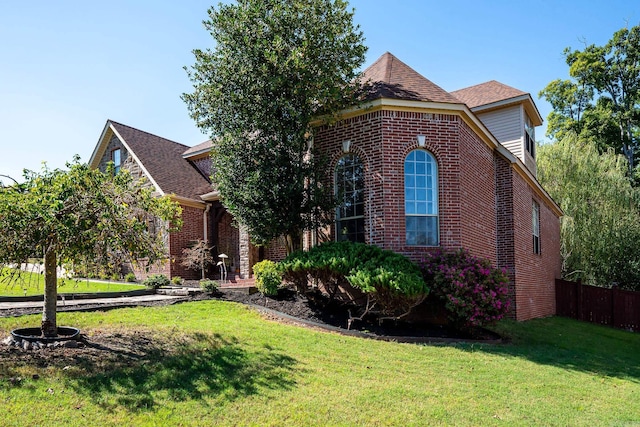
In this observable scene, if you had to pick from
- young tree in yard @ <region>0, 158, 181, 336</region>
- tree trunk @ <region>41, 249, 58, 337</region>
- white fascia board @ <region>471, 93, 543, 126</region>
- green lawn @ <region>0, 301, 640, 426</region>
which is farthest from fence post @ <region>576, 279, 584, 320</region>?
tree trunk @ <region>41, 249, 58, 337</region>

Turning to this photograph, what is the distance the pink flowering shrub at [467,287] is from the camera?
955 centimetres

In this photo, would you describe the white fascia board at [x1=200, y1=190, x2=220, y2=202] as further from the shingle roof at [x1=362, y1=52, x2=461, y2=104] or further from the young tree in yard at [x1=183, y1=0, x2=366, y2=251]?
the shingle roof at [x1=362, y1=52, x2=461, y2=104]

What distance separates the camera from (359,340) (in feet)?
28.7

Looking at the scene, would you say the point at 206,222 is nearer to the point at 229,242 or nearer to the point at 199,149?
the point at 229,242

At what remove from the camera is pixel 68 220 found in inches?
242

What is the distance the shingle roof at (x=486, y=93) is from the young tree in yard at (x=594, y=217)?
6310 millimetres

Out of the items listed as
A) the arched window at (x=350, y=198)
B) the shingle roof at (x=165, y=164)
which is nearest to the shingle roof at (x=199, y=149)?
the shingle roof at (x=165, y=164)

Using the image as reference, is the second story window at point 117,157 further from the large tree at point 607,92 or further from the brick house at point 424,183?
the large tree at point 607,92

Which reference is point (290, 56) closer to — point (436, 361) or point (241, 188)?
point (241, 188)

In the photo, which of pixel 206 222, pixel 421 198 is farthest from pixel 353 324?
pixel 206 222

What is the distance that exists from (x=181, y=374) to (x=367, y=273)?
13.7ft

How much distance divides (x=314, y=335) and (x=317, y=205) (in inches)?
136

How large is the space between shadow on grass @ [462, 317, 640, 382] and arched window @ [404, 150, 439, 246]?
9.63 feet

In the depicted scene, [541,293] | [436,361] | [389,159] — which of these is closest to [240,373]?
[436,361]
